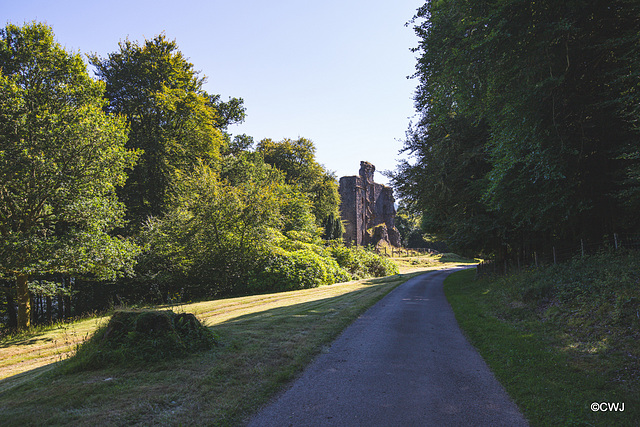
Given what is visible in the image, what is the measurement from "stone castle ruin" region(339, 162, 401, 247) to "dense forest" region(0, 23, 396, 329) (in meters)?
23.9

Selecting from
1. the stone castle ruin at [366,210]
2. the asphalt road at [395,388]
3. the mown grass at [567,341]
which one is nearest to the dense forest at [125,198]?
the asphalt road at [395,388]

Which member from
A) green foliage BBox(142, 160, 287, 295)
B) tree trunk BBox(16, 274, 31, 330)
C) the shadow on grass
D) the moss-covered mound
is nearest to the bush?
green foliage BBox(142, 160, 287, 295)

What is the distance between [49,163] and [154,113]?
12816 millimetres

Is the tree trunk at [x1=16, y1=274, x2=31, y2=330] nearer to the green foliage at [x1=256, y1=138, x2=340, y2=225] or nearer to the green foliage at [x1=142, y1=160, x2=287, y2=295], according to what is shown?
the green foliage at [x1=142, y1=160, x2=287, y2=295]

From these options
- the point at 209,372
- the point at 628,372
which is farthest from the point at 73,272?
the point at 628,372

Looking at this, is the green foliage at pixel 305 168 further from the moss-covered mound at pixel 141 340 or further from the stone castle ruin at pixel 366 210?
the moss-covered mound at pixel 141 340

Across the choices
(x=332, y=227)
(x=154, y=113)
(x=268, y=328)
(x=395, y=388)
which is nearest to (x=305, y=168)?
(x=332, y=227)

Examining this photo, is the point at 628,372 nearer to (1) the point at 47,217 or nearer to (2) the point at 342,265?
(1) the point at 47,217

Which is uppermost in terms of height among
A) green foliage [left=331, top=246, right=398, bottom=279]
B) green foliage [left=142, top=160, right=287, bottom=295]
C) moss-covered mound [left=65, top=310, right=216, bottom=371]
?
green foliage [left=142, top=160, right=287, bottom=295]

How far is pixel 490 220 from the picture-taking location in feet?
51.7

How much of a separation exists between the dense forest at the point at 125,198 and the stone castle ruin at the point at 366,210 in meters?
23.9

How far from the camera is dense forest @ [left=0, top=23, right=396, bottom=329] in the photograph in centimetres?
1088

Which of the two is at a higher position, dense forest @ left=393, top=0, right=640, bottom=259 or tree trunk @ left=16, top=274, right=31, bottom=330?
dense forest @ left=393, top=0, right=640, bottom=259

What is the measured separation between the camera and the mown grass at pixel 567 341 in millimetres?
4117
